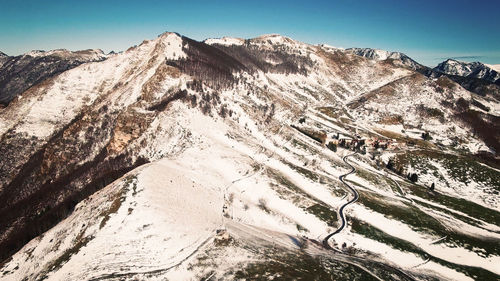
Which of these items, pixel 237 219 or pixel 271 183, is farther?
pixel 271 183

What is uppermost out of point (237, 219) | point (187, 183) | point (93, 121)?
point (93, 121)

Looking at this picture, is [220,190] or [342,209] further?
[342,209]

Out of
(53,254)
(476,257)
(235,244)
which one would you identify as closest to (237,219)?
(235,244)

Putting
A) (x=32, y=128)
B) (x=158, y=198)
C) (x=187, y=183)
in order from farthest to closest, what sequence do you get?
(x=32, y=128) < (x=187, y=183) < (x=158, y=198)

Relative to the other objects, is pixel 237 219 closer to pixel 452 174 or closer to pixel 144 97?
pixel 144 97

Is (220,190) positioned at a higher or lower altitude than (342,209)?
higher

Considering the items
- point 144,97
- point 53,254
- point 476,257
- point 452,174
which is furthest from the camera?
point 144,97

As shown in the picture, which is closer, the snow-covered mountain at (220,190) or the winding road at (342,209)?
the snow-covered mountain at (220,190)

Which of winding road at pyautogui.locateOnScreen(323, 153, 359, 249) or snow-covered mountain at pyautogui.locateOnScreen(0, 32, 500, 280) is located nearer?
snow-covered mountain at pyautogui.locateOnScreen(0, 32, 500, 280)
